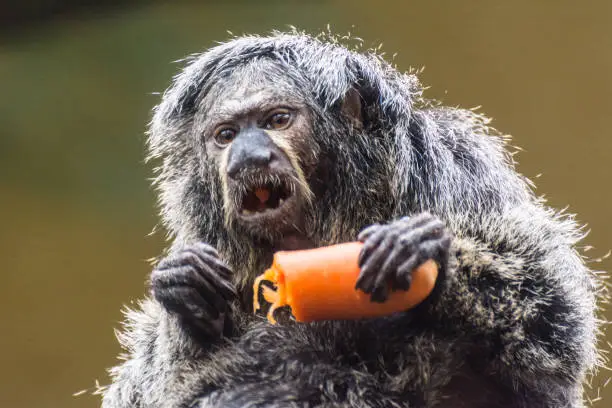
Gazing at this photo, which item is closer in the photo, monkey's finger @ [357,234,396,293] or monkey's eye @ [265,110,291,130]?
monkey's finger @ [357,234,396,293]

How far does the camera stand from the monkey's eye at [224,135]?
3223 millimetres

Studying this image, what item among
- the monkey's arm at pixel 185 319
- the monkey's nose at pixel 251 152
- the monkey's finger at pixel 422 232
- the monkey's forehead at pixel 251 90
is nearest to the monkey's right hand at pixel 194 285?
the monkey's arm at pixel 185 319

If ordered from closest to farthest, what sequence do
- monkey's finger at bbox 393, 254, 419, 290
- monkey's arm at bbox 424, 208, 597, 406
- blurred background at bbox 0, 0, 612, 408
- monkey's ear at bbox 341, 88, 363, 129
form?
monkey's finger at bbox 393, 254, 419, 290 < monkey's arm at bbox 424, 208, 597, 406 < monkey's ear at bbox 341, 88, 363, 129 < blurred background at bbox 0, 0, 612, 408

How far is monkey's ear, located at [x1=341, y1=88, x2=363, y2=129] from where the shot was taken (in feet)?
10.9

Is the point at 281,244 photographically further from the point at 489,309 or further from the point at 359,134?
the point at 489,309

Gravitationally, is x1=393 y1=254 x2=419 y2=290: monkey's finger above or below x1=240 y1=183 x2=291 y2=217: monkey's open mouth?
below

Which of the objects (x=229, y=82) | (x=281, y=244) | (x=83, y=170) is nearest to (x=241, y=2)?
(x=83, y=170)

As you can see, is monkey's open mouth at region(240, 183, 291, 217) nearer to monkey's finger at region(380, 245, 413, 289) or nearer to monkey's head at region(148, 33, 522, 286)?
monkey's head at region(148, 33, 522, 286)

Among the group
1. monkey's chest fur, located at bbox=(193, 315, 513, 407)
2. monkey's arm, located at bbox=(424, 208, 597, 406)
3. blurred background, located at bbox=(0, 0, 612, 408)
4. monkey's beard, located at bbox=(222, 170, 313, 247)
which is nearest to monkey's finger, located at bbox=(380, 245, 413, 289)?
monkey's arm, located at bbox=(424, 208, 597, 406)

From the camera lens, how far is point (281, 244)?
10.6ft

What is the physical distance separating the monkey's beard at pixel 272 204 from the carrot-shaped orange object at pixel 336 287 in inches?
13.1

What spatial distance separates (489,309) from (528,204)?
23.7 inches

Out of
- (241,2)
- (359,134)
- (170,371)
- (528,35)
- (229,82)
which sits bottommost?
(170,371)

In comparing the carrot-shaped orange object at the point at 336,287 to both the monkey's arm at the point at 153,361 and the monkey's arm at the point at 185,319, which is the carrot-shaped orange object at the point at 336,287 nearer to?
the monkey's arm at the point at 185,319
